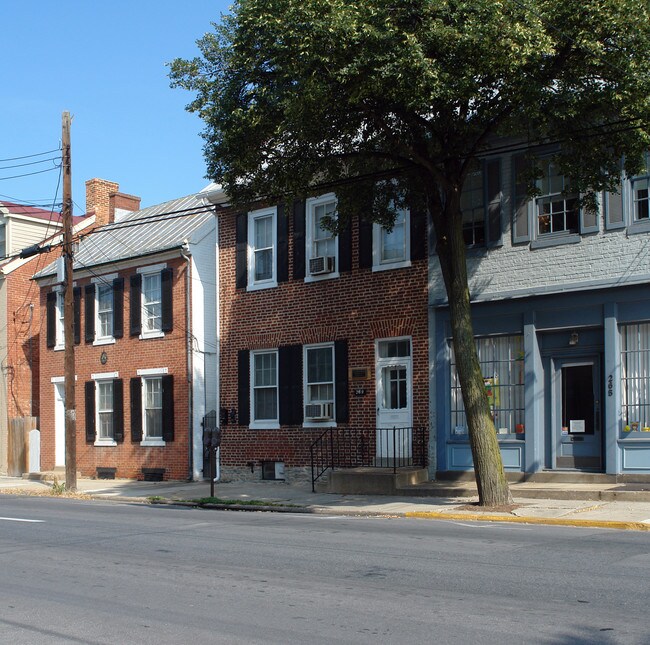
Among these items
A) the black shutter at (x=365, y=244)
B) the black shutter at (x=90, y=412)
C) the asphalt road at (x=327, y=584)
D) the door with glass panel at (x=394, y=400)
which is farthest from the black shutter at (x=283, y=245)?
A: the asphalt road at (x=327, y=584)

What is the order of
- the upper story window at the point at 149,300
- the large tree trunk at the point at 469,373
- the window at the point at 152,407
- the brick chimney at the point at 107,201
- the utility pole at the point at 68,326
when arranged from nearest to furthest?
the large tree trunk at the point at 469,373, the utility pole at the point at 68,326, the upper story window at the point at 149,300, the window at the point at 152,407, the brick chimney at the point at 107,201

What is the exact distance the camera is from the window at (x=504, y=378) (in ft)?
61.4

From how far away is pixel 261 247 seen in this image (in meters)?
24.1

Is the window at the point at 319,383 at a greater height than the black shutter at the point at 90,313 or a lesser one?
lesser

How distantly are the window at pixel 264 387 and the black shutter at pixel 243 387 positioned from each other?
5.2 inches

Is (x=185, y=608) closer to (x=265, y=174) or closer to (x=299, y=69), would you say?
(x=299, y=69)

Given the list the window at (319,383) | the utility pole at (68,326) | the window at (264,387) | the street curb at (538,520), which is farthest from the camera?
the window at (264,387)

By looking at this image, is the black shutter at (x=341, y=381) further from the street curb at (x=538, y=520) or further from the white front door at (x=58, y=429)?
the white front door at (x=58, y=429)

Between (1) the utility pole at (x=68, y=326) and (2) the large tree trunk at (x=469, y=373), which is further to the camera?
(1) the utility pole at (x=68, y=326)

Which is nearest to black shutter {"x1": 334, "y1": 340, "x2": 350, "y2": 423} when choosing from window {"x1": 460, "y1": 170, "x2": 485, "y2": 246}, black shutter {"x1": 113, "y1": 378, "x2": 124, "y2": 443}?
window {"x1": 460, "y1": 170, "x2": 485, "y2": 246}

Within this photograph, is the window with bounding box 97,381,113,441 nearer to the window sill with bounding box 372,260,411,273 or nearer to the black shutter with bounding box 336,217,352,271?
the black shutter with bounding box 336,217,352,271

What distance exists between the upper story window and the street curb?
12.8 metres

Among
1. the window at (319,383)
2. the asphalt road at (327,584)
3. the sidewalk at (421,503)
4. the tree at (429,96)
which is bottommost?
the sidewalk at (421,503)

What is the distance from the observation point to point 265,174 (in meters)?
16.7
